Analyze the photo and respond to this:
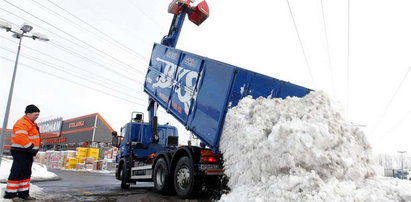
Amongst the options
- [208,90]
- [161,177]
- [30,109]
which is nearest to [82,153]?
[161,177]

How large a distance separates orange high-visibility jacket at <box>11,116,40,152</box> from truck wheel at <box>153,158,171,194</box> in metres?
2.69

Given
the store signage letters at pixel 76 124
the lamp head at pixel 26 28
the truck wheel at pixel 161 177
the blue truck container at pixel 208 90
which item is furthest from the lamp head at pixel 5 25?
the store signage letters at pixel 76 124

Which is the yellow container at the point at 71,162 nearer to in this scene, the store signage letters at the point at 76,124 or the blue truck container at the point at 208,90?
the store signage letters at the point at 76,124

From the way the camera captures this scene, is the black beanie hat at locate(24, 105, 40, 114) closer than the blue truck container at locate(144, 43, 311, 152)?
No

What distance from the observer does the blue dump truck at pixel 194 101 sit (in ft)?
17.6

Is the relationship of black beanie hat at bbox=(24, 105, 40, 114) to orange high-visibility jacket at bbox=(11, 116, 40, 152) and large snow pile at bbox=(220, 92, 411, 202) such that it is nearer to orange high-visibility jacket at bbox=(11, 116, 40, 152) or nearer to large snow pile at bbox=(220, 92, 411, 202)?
orange high-visibility jacket at bbox=(11, 116, 40, 152)

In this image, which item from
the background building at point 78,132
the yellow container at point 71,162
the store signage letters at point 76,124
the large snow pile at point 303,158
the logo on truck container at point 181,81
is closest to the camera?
the large snow pile at point 303,158

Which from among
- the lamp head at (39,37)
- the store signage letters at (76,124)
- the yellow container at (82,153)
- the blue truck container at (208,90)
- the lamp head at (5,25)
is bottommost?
the yellow container at (82,153)

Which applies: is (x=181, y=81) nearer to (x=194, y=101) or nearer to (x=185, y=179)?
(x=194, y=101)

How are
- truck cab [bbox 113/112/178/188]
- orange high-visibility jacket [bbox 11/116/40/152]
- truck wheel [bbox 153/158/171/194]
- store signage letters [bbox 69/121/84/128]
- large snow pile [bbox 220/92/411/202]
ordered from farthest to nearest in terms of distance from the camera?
store signage letters [bbox 69/121/84/128] → truck cab [bbox 113/112/178/188] → truck wheel [bbox 153/158/171/194] → orange high-visibility jacket [bbox 11/116/40/152] → large snow pile [bbox 220/92/411/202]

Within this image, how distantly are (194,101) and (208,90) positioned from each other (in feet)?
1.71

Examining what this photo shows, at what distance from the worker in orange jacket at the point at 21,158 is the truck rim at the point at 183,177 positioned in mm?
2834

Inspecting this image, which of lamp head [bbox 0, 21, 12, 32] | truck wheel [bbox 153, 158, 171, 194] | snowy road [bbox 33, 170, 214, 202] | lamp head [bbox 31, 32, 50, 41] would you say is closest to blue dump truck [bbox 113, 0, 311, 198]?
truck wheel [bbox 153, 158, 171, 194]

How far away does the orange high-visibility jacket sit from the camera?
5.19 meters
